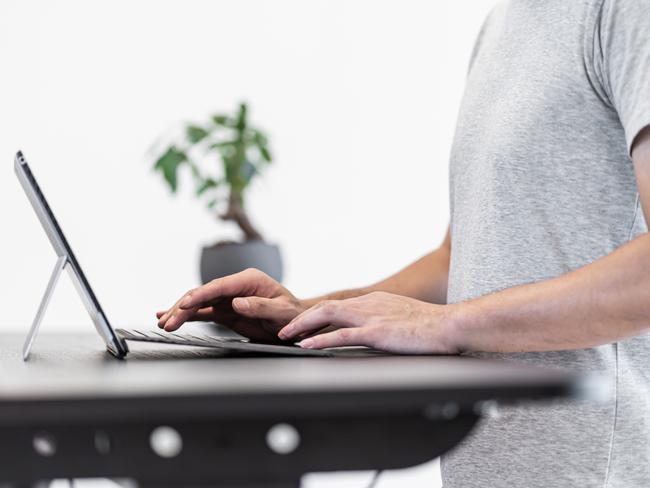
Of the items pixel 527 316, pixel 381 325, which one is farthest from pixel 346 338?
pixel 527 316

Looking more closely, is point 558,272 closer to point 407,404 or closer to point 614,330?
point 614,330

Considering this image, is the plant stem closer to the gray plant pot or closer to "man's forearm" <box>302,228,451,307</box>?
the gray plant pot

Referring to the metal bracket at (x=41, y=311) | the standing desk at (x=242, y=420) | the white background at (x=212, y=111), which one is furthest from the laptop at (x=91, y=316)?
the white background at (x=212, y=111)

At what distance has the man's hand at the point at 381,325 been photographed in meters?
0.79

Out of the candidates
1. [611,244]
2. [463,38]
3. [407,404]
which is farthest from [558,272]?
[463,38]

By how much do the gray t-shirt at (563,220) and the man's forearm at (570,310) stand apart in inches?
5.3

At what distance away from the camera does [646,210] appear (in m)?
0.83

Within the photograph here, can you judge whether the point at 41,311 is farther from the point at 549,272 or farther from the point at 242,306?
the point at 549,272

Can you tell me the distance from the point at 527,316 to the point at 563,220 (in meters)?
0.20

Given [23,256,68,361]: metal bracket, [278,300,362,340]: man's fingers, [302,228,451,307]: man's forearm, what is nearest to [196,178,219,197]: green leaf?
[302,228,451,307]: man's forearm

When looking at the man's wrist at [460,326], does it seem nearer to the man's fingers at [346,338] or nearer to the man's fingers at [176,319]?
the man's fingers at [346,338]

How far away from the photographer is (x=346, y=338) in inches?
31.2

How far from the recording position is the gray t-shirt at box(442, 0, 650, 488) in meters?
0.94

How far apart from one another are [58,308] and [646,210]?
276 cm
